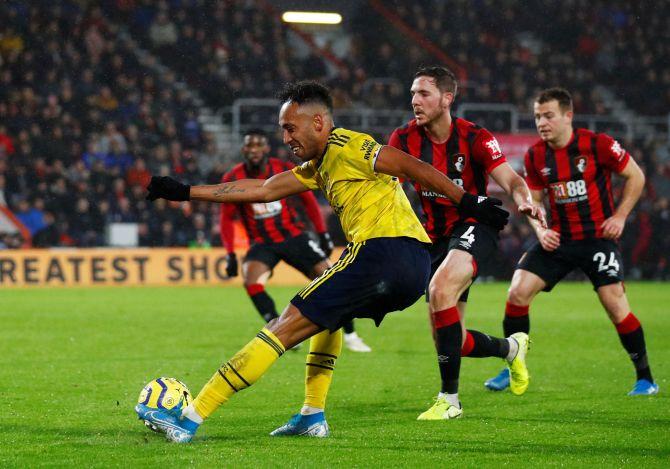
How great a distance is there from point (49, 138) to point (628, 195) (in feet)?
56.5

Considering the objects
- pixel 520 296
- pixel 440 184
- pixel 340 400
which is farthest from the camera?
pixel 520 296

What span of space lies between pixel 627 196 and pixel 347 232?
9.54ft

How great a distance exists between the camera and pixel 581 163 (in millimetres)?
7840

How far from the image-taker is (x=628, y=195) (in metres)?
7.74

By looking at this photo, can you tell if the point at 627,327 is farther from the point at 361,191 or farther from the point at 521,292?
the point at 361,191

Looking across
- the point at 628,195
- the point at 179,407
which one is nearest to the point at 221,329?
the point at 628,195

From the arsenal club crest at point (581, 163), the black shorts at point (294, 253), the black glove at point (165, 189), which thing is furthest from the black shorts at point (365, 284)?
the black shorts at point (294, 253)

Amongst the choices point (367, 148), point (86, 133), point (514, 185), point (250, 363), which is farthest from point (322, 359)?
point (86, 133)

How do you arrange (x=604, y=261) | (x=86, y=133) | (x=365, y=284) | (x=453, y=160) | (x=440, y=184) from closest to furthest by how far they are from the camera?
(x=440, y=184) < (x=365, y=284) < (x=453, y=160) < (x=604, y=261) < (x=86, y=133)

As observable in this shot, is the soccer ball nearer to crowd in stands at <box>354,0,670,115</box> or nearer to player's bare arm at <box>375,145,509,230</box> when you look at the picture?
player's bare arm at <box>375,145,509,230</box>

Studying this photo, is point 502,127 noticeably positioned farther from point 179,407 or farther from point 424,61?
point 179,407

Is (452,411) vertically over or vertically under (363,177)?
under

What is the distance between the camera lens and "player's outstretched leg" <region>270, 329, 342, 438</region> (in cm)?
577

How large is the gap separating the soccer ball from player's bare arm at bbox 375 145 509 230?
160 cm
